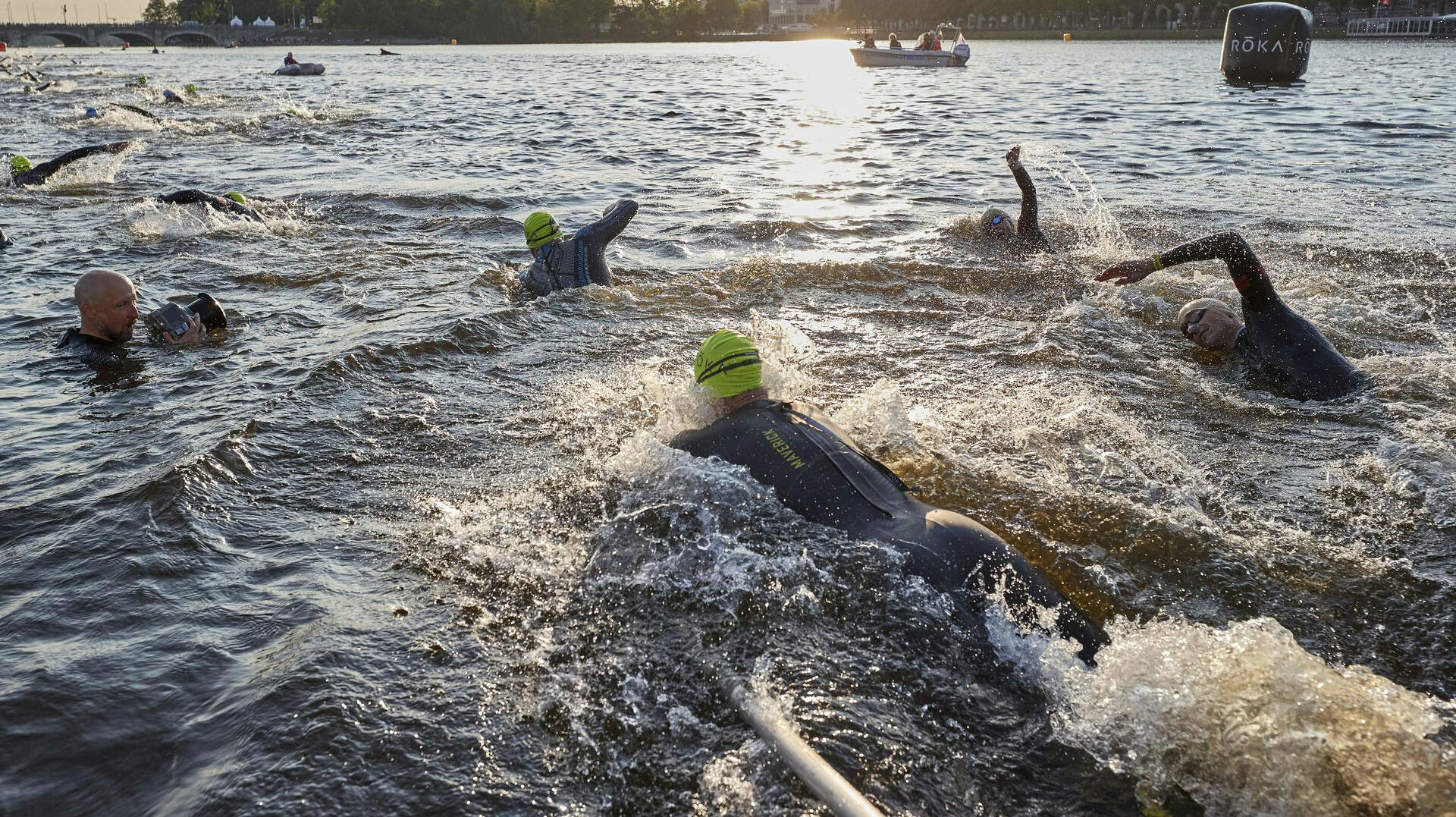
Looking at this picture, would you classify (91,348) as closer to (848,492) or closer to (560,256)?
(560,256)

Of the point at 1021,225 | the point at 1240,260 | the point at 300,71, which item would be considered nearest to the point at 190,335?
the point at 1240,260

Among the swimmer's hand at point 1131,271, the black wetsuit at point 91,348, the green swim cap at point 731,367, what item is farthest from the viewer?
the black wetsuit at point 91,348

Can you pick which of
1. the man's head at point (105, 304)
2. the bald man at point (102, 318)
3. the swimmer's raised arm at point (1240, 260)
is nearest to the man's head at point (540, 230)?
the bald man at point (102, 318)

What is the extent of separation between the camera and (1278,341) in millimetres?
7066

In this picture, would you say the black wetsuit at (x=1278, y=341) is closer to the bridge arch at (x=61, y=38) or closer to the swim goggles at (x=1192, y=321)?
the swim goggles at (x=1192, y=321)

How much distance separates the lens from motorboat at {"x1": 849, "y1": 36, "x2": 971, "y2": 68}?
53625 mm

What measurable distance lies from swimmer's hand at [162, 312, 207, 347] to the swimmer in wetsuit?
533 centimetres

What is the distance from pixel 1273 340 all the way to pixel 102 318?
30.5ft

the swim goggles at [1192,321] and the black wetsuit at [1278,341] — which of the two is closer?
the black wetsuit at [1278,341]

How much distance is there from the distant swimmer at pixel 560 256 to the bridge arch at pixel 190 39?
12326 centimetres

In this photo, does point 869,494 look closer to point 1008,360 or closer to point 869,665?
point 869,665

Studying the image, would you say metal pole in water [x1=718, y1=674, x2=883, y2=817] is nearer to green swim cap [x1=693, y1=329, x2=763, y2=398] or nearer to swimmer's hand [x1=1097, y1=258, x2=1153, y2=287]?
green swim cap [x1=693, y1=329, x2=763, y2=398]

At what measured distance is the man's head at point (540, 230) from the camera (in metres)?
9.86

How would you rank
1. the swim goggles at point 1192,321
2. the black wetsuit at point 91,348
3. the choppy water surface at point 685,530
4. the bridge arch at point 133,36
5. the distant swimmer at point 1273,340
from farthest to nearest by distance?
the bridge arch at point 133,36, the black wetsuit at point 91,348, the swim goggles at point 1192,321, the distant swimmer at point 1273,340, the choppy water surface at point 685,530
